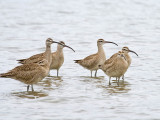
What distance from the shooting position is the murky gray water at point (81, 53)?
407 inches

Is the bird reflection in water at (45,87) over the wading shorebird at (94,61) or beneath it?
beneath

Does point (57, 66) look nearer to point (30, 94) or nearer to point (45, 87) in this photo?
point (45, 87)

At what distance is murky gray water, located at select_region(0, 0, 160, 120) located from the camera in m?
10.3

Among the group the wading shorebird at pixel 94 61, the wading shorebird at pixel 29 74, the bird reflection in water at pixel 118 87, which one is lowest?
the bird reflection in water at pixel 118 87

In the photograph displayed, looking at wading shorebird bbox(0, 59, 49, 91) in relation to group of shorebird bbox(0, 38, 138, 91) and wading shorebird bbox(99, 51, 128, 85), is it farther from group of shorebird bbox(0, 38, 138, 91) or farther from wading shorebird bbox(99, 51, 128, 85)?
wading shorebird bbox(99, 51, 128, 85)

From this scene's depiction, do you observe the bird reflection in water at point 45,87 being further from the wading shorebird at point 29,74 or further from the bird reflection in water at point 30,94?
the wading shorebird at point 29,74

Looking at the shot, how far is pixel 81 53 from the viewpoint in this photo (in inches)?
677

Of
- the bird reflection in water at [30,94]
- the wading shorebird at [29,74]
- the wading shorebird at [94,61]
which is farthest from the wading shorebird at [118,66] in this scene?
the bird reflection in water at [30,94]

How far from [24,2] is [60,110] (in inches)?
774

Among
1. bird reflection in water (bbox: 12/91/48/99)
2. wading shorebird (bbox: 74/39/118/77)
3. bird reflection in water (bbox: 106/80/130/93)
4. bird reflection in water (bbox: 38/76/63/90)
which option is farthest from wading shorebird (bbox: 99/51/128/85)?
bird reflection in water (bbox: 12/91/48/99)

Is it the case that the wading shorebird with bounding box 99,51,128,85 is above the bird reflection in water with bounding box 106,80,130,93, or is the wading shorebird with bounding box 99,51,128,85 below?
above

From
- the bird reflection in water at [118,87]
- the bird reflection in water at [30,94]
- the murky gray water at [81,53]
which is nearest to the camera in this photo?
the murky gray water at [81,53]

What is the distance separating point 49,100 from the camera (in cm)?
1111

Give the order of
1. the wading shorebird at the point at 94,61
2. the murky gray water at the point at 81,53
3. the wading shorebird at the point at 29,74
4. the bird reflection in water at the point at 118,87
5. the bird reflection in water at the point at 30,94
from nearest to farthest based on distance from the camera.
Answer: the murky gray water at the point at 81,53
the bird reflection in water at the point at 30,94
the wading shorebird at the point at 29,74
the bird reflection in water at the point at 118,87
the wading shorebird at the point at 94,61
